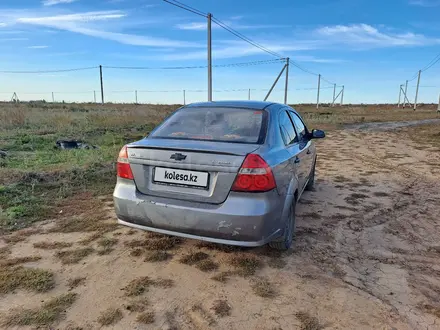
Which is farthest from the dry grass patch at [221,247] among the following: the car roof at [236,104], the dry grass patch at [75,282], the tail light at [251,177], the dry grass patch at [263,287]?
the car roof at [236,104]

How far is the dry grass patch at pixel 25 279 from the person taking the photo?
260cm

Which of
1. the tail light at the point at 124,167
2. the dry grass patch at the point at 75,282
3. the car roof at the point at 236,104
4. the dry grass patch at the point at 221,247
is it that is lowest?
the dry grass patch at the point at 75,282

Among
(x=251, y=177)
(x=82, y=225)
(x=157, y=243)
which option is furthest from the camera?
(x=82, y=225)

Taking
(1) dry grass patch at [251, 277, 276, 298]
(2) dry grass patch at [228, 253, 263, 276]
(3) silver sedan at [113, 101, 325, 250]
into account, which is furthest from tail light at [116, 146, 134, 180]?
(1) dry grass patch at [251, 277, 276, 298]

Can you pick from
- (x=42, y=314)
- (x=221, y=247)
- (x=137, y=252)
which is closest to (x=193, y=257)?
(x=221, y=247)

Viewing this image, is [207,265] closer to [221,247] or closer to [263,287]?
[221,247]

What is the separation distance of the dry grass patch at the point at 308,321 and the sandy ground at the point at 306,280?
0.5 inches

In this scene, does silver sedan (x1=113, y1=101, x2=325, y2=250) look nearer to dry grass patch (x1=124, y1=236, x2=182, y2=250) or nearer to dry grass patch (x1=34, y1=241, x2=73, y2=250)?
dry grass patch (x1=124, y1=236, x2=182, y2=250)

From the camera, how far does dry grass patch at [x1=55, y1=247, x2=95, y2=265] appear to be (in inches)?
120

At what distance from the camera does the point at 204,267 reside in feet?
9.71

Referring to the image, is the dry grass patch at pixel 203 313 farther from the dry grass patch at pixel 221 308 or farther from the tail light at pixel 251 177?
the tail light at pixel 251 177

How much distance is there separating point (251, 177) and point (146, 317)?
1272mm

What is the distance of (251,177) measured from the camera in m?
2.59

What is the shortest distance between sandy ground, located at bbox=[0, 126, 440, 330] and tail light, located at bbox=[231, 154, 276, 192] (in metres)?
0.81
